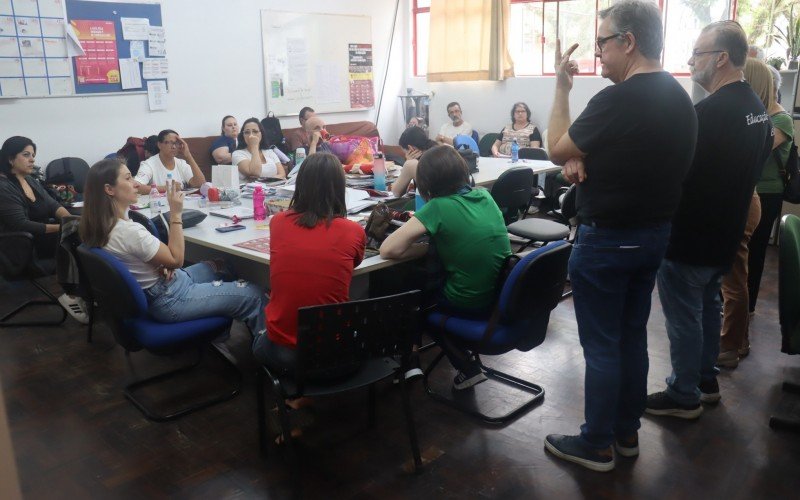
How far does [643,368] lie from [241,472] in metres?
1.47

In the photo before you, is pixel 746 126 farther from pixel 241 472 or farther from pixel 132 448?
pixel 132 448

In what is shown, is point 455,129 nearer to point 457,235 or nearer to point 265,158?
point 265,158

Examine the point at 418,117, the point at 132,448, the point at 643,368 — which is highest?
the point at 418,117

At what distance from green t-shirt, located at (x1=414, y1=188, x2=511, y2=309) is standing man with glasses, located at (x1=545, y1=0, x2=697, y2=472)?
1.44ft

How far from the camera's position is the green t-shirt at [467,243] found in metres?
2.45

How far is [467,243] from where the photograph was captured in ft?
8.07

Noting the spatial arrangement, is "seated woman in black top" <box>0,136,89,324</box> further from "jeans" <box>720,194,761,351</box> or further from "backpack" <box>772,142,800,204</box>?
"backpack" <box>772,142,800,204</box>

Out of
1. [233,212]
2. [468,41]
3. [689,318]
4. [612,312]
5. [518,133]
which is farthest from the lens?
[468,41]

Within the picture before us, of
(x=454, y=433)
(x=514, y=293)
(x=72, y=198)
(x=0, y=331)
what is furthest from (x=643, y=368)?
(x=72, y=198)

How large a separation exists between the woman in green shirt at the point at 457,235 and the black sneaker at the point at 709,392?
0.99 m

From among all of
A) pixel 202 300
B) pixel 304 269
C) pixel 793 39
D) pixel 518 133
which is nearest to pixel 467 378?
pixel 304 269

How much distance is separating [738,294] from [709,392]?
1.70ft

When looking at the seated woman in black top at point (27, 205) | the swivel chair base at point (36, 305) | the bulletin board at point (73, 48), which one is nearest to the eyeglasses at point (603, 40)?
the seated woman in black top at point (27, 205)

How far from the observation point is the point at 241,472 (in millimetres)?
2275
